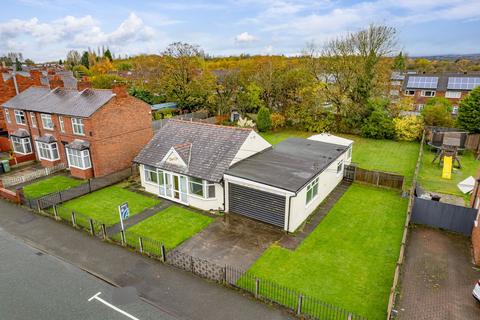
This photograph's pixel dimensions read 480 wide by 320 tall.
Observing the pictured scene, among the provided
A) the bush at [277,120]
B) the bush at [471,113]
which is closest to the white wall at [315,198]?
the bush at [471,113]

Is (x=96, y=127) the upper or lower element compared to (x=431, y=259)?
upper

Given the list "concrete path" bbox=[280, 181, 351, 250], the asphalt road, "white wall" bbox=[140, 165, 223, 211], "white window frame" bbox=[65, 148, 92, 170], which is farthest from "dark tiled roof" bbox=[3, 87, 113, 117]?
"concrete path" bbox=[280, 181, 351, 250]

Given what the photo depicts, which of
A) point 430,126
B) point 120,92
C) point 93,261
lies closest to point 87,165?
point 120,92

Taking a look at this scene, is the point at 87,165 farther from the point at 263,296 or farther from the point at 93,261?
the point at 263,296

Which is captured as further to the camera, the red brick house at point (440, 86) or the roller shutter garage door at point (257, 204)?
the red brick house at point (440, 86)

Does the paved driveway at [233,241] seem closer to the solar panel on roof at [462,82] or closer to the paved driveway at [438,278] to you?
the paved driveway at [438,278]

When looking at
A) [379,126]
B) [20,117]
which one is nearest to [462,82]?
[379,126]

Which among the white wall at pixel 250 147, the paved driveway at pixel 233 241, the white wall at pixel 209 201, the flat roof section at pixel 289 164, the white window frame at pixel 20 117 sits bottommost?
the paved driveway at pixel 233 241

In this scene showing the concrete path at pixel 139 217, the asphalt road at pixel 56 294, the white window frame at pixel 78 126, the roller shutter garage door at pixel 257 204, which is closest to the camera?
the asphalt road at pixel 56 294

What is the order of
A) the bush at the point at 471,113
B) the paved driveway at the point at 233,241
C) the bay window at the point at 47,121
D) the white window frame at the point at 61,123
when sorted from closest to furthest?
the paved driveway at the point at 233,241 → the white window frame at the point at 61,123 → the bay window at the point at 47,121 → the bush at the point at 471,113
